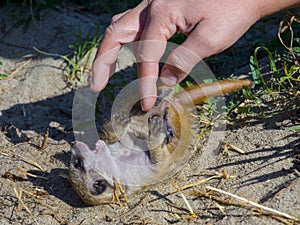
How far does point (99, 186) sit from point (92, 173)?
0.25 ft

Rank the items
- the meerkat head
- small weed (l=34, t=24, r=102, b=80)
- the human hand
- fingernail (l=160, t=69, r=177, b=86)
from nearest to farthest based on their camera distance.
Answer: the human hand
fingernail (l=160, t=69, r=177, b=86)
the meerkat head
small weed (l=34, t=24, r=102, b=80)

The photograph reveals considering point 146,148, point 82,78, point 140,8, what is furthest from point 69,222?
point 82,78

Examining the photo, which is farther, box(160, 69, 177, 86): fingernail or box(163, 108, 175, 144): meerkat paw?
box(163, 108, 175, 144): meerkat paw

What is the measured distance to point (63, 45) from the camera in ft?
12.2

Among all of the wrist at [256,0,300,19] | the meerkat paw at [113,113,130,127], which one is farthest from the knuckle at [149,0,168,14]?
the meerkat paw at [113,113,130,127]

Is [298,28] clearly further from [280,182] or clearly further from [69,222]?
[69,222]

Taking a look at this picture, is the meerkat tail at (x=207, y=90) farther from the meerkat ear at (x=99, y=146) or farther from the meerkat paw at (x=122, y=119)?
the meerkat ear at (x=99, y=146)

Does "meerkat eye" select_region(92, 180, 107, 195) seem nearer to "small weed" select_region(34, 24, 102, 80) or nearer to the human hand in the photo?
the human hand

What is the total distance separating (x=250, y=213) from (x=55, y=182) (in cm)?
90

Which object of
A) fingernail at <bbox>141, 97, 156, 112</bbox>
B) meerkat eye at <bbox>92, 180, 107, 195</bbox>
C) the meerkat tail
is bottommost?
meerkat eye at <bbox>92, 180, 107, 195</bbox>

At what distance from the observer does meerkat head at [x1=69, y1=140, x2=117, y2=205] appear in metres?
2.48

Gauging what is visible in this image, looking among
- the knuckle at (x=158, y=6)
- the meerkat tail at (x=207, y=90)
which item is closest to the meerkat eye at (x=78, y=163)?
the meerkat tail at (x=207, y=90)

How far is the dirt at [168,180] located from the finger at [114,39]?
0.51m

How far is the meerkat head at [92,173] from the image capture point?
248cm
